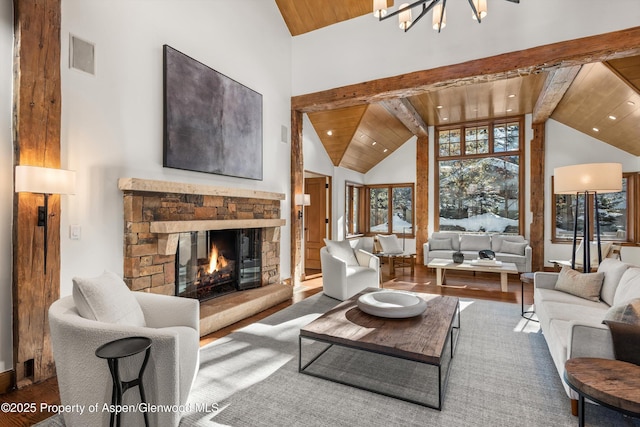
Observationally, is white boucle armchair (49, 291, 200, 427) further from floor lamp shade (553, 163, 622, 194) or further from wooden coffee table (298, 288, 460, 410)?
floor lamp shade (553, 163, 622, 194)

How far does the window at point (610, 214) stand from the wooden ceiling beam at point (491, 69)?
13.9 ft

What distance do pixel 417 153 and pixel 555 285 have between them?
5456 mm

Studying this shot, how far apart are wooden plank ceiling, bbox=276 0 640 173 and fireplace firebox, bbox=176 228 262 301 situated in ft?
9.99

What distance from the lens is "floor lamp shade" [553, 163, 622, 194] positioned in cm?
337

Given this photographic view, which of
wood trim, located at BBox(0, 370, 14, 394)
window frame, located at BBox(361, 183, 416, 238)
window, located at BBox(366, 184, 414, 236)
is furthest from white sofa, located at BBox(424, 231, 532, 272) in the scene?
wood trim, located at BBox(0, 370, 14, 394)

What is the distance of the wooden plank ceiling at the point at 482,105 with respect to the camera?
463 centimetres

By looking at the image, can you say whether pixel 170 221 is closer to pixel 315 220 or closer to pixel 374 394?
pixel 374 394

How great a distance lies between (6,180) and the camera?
227cm

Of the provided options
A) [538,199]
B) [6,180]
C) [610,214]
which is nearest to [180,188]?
[6,180]

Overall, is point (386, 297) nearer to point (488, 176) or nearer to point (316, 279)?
point (316, 279)

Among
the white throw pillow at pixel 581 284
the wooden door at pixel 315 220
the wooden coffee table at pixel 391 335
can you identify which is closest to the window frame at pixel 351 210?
the wooden door at pixel 315 220

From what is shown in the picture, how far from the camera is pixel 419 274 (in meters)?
6.80

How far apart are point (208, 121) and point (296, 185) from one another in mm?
2033

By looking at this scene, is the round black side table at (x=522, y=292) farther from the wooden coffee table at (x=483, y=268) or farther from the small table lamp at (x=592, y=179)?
the wooden coffee table at (x=483, y=268)
